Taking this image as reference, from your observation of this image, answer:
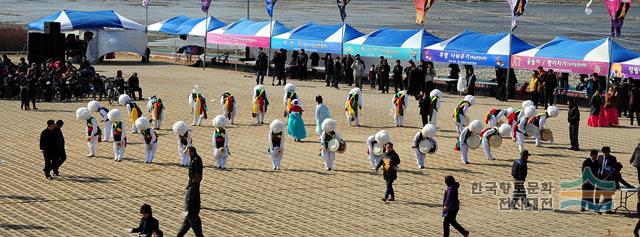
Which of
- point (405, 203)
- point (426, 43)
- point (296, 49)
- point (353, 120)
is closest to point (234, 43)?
point (296, 49)

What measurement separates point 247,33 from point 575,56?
557 inches

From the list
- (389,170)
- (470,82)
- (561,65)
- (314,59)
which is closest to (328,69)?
(314,59)

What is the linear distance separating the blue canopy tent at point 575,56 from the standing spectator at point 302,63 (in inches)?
330

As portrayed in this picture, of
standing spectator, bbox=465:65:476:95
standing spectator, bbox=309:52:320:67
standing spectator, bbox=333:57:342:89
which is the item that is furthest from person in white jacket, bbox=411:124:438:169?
standing spectator, bbox=309:52:320:67

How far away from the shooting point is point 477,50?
38.6 meters

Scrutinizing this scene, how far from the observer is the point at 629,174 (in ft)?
80.1

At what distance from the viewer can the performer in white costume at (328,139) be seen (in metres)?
23.6

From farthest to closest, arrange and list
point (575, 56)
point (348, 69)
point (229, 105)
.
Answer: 1. point (348, 69)
2. point (575, 56)
3. point (229, 105)

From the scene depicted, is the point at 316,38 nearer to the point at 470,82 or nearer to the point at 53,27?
the point at 470,82

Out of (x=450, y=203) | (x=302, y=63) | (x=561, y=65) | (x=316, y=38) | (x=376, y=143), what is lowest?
(x=450, y=203)

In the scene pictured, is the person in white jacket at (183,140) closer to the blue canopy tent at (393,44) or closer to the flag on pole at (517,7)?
the flag on pole at (517,7)

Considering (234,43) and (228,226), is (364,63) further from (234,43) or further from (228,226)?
(228,226)

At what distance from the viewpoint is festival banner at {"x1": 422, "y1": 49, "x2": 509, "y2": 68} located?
37.9 m

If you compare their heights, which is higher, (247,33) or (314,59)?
(247,33)
